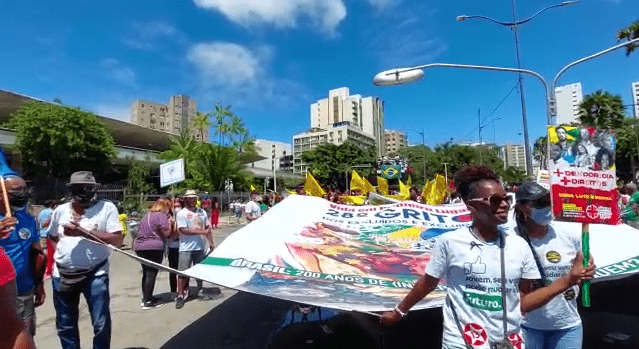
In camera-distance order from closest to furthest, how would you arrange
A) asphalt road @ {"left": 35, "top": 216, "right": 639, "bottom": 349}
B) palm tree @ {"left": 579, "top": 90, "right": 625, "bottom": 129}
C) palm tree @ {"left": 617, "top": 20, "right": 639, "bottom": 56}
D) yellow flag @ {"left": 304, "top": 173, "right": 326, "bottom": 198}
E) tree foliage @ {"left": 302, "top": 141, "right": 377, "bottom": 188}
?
asphalt road @ {"left": 35, "top": 216, "right": 639, "bottom": 349} → yellow flag @ {"left": 304, "top": 173, "right": 326, "bottom": 198} → palm tree @ {"left": 617, "top": 20, "right": 639, "bottom": 56} → palm tree @ {"left": 579, "top": 90, "right": 625, "bottom": 129} → tree foliage @ {"left": 302, "top": 141, "right": 377, "bottom": 188}

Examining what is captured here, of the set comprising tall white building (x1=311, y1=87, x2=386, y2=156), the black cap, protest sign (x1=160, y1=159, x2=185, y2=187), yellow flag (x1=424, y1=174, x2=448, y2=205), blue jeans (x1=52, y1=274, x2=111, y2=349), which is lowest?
blue jeans (x1=52, y1=274, x2=111, y2=349)

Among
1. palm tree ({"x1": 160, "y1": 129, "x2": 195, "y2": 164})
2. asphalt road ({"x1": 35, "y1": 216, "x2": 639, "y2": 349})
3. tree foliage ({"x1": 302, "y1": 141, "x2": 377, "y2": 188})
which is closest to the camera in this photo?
asphalt road ({"x1": 35, "y1": 216, "x2": 639, "y2": 349})

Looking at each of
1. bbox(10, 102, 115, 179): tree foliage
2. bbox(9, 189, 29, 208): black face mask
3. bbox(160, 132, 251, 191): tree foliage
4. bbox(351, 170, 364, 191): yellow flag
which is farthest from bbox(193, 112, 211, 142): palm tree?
bbox(9, 189, 29, 208): black face mask

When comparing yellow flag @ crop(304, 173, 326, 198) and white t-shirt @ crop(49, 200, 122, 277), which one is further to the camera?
yellow flag @ crop(304, 173, 326, 198)

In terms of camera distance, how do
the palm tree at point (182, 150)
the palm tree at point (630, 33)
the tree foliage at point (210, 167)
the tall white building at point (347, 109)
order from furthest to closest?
the tall white building at point (347, 109) < the palm tree at point (182, 150) < the tree foliage at point (210, 167) < the palm tree at point (630, 33)

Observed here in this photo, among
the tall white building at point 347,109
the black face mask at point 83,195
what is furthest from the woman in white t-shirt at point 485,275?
the tall white building at point 347,109

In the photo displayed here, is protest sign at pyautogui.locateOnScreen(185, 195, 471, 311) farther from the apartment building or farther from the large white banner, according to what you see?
the apartment building

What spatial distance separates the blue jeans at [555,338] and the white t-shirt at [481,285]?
69cm

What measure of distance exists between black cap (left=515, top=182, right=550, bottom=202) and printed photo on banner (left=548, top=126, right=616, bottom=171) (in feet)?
0.65

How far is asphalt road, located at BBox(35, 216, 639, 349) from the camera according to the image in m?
4.91

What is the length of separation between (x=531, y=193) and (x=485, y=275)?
0.97 metres

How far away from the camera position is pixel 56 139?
1367 inches

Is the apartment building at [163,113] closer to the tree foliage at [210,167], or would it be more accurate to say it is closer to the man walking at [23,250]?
the tree foliage at [210,167]

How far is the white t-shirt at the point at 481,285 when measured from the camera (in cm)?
219
